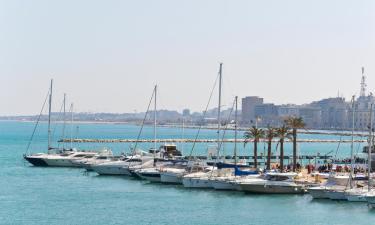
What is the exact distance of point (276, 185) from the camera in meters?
60.4

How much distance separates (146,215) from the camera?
52406 millimetres

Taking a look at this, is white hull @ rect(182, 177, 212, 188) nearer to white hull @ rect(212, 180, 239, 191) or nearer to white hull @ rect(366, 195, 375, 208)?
white hull @ rect(212, 180, 239, 191)

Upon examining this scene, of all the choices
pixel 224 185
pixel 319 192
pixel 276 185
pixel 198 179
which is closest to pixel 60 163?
pixel 198 179

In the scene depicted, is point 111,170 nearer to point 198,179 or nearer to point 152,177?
point 152,177

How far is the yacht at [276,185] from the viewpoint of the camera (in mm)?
60381

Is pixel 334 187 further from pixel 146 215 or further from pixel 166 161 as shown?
pixel 166 161

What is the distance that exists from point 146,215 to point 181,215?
6.78 feet

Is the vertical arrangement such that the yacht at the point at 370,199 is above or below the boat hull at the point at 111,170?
below

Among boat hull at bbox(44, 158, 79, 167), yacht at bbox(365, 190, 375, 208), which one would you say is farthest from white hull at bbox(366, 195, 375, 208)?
boat hull at bbox(44, 158, 79, 167)

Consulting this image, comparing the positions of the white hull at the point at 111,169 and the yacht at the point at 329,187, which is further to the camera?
the white hull at the point at 111,169

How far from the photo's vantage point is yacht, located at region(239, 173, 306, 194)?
60.4 m

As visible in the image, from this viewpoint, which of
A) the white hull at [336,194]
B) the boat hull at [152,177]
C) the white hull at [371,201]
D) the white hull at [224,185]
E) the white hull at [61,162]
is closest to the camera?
the white hull at [371,201]

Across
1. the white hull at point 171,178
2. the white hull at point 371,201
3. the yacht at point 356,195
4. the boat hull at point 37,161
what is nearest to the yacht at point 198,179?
the white hull at point 171,178

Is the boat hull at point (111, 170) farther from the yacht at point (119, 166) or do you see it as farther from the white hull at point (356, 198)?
the white hull at point (356, 198)
